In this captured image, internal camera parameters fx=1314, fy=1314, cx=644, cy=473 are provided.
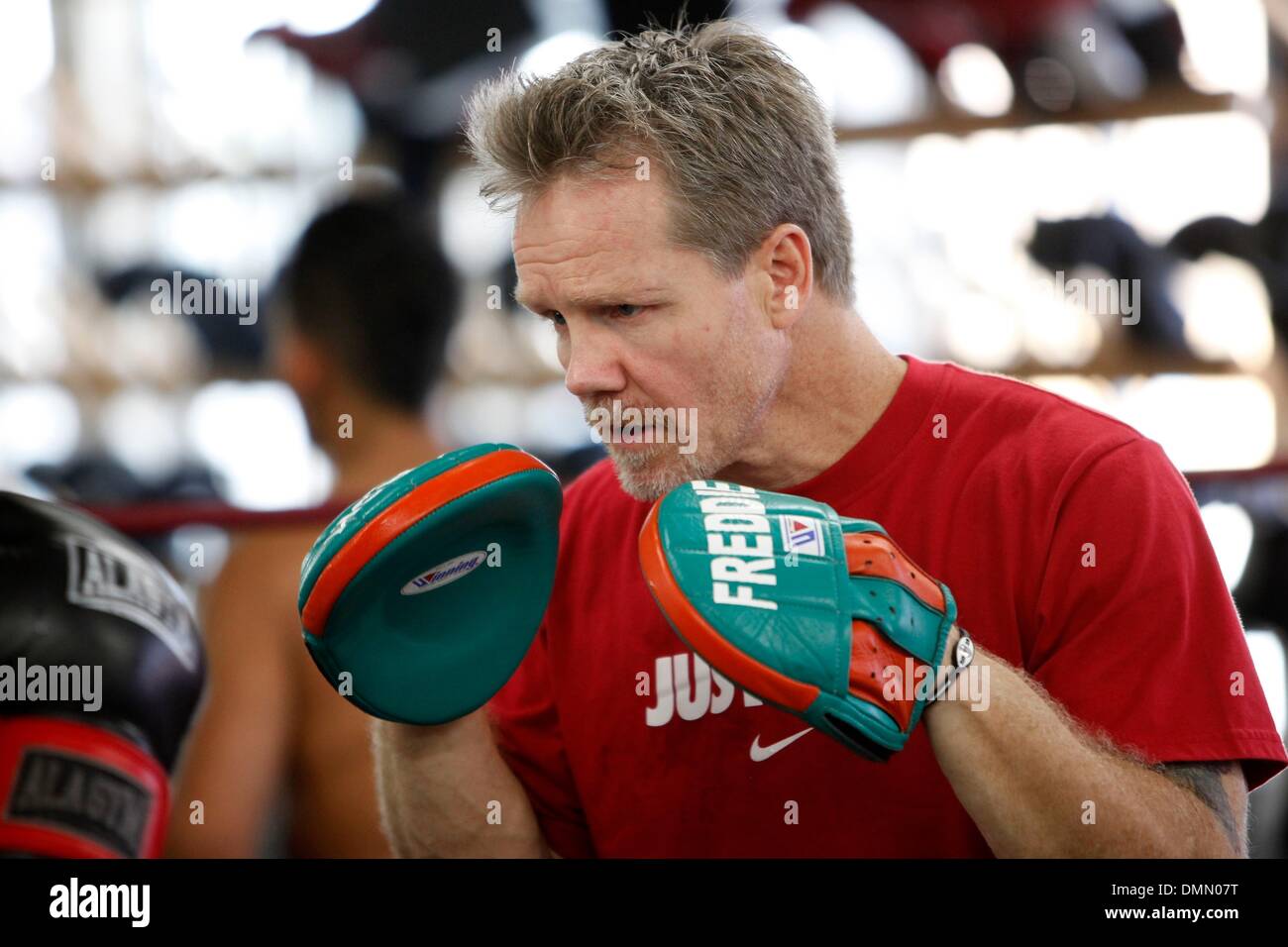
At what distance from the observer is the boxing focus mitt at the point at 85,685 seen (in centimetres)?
84

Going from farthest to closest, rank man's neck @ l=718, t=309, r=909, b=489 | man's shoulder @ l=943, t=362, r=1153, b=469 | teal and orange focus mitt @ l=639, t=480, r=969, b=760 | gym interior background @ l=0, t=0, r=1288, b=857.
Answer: gym interior background @ l=0, t=0, r=1288, b=857, man's neck @ l=718, t=309, r=909, b=489, man's shoulder @ l=943, t=362, r=1153, b=469, teal and orange focus mitt @ l=639, t=480, r=969, b=760

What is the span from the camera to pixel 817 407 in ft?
3.47

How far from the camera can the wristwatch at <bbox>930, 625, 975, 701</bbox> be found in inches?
32.4

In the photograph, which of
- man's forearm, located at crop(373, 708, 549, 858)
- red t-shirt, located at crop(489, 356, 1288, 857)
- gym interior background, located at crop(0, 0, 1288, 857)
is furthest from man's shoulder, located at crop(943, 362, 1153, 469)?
gym interior background, located at crop(0, 0, 1288, 857)

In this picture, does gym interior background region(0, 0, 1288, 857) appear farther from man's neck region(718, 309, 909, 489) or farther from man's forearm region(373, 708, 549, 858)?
man's neck region(718, 309, 909, 489)

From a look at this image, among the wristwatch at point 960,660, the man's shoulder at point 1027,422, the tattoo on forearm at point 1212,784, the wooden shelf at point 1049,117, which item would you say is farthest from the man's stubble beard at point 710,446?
the wooden shelf at point 1049,117

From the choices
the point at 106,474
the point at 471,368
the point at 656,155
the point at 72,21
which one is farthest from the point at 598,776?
the point at 72,21

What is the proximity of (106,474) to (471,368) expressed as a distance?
4.06ft

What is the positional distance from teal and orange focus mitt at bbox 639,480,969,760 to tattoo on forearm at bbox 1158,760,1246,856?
184mm

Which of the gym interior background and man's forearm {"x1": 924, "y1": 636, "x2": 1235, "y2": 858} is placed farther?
the gym interior background

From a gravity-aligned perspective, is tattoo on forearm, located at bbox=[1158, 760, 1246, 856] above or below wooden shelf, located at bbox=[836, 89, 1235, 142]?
below

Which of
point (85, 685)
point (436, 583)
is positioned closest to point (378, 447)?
point (436, 583)

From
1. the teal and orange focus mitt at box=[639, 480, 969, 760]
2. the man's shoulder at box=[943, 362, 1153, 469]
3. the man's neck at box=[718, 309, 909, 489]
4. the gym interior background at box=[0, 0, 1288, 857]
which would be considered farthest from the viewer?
the gym interior background at box=[0, 0, 1288, 857]

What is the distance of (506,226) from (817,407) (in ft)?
4.81
